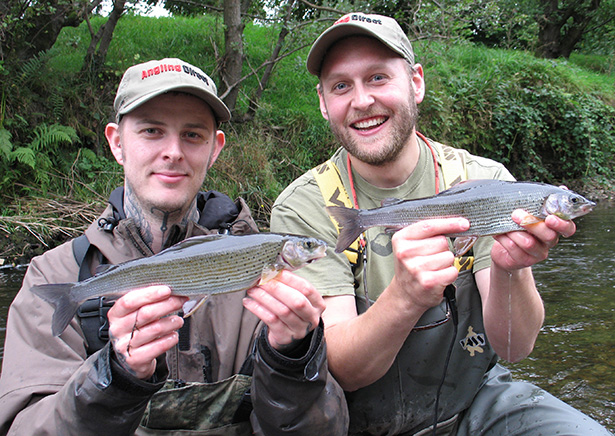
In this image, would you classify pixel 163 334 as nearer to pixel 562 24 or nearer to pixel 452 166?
pixel 452 166

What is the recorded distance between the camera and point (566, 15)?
93.0 feet

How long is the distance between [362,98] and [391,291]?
1.32 meters

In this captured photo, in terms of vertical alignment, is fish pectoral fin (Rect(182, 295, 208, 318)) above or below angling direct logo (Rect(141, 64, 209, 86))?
below

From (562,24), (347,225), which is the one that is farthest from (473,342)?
(562,24)

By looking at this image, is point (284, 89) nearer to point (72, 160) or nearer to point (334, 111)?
point (72, 160)

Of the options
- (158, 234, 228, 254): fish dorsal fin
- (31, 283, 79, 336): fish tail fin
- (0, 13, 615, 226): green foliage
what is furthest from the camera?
(0, 13, 615, 226): green foliage

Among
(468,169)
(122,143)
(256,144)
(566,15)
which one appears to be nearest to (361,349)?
(468,169)

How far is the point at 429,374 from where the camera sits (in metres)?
2.95

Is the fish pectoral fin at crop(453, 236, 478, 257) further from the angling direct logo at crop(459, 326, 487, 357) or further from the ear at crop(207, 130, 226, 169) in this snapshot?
the ear at crop(207, 130, 226, 169)

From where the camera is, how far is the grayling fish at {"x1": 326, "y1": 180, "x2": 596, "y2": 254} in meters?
2.39

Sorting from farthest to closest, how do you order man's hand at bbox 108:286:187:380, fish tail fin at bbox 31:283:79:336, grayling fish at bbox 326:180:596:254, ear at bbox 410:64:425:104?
ear at bbox 410:64:425:104
grayling fish at bbox 326:180:596:254
fish tail fin at bbox 31:283:79:336
man's hand at bbox 108:286:187:380

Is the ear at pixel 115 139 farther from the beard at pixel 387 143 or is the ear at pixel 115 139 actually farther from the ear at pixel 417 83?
the ear at pixel 417 83

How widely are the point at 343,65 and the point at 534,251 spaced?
1694mm

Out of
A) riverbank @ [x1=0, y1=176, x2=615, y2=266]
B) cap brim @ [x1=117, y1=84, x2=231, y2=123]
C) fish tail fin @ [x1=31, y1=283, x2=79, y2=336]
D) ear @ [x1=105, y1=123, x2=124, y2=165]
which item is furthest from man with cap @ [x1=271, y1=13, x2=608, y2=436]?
riverbank @ [x1=0, y1=176, x2=615, y2=266]
